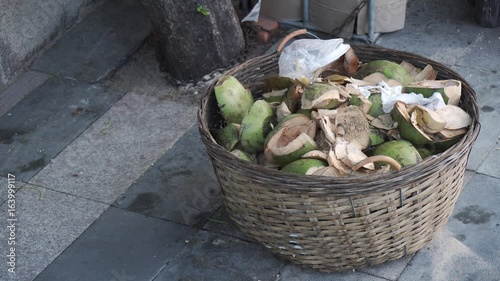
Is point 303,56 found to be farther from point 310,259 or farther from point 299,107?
point 310,259

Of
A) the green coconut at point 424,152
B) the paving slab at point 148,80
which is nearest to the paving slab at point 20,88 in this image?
the paving slab at point 148,80

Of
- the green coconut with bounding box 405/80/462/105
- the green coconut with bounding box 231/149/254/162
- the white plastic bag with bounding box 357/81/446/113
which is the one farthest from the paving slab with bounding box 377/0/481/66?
the green coconut with bounding box 231/149/254/162

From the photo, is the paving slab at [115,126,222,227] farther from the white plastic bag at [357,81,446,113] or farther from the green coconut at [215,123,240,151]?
the white plastic bag at [357,81,446,113]

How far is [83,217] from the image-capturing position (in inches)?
177

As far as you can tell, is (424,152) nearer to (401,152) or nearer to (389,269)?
(401,152)

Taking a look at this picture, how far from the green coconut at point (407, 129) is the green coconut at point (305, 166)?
0.41 meters

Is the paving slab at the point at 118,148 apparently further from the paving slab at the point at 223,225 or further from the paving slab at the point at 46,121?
the paving slab at the point at 223,225

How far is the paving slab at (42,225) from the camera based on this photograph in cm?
422

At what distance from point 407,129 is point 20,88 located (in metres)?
2.90

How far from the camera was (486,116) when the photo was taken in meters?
4.91

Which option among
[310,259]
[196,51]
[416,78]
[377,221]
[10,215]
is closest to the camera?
[377,221]

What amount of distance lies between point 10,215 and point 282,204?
5.61 feet

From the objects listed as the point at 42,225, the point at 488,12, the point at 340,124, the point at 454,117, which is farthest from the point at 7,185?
the point at 488,12

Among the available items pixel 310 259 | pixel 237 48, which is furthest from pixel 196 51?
pixel 310 259
